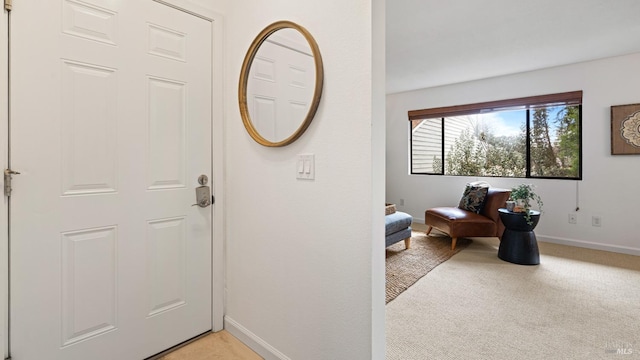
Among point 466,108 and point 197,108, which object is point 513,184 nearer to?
point 466,108

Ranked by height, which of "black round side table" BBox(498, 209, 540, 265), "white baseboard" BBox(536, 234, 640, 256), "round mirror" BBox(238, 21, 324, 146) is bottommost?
"white baseboard" BBox(536, 234, 640, 256)

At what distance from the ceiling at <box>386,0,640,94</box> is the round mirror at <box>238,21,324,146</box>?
4.46 feet

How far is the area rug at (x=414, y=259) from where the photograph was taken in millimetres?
2747

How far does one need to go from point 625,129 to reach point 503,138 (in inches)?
50.8

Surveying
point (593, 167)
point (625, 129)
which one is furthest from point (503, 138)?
point (625, 129)

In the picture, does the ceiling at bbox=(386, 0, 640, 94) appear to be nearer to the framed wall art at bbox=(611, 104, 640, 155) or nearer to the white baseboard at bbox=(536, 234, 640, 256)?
Answer: the framed wall art at bbox=(611, 104, 640, 155)

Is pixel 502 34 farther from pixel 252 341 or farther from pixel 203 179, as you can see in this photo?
pixel 252 341

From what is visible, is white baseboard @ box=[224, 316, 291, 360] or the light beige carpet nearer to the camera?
white baseboard @ box=[224, 316, 291, 360]

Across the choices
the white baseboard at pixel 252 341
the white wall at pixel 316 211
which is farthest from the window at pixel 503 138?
the white baseboard at pixel 252 341

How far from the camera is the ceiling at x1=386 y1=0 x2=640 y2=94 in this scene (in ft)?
8.07

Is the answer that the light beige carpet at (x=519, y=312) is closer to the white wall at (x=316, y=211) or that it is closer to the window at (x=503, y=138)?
the white wall at (x=316, y=211)

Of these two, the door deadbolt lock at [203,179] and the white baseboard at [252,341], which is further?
the door deadbolt lock at [203,179]

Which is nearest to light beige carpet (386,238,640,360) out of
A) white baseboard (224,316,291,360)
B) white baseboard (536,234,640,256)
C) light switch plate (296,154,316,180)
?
white baseboard (536,234,640,256)

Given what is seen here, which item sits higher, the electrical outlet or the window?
the window
